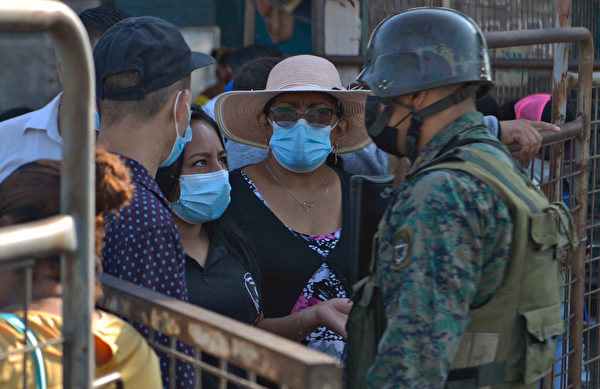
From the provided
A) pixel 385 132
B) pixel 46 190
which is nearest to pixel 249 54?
pixel 385 132

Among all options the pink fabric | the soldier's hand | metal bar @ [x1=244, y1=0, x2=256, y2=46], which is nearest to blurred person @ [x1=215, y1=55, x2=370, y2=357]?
the soldier's hand

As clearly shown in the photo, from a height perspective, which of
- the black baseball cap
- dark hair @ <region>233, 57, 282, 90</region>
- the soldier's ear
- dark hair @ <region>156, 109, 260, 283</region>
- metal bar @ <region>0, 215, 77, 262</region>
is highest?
the black baseball cap

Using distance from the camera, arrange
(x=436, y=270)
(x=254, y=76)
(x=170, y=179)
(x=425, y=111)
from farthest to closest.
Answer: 1. (x=254, y=76)
2. (x=170, y=179)
3. (x=425, y=111)
4. (x=436, y=270)

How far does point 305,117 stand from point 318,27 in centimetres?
249

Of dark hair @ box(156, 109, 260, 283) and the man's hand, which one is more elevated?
the man's hand

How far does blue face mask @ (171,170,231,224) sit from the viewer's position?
289 cm

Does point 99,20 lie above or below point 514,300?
above

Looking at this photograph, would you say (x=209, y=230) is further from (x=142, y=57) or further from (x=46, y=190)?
(x=46, y=190)

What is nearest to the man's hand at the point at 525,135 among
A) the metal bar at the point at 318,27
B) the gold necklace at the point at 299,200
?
the gold necklace at the point at 299,200

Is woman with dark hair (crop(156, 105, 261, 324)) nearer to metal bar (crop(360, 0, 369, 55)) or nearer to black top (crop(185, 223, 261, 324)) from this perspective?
black top (crop(185, 223, 261, 324))

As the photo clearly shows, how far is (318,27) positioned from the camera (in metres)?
5.61

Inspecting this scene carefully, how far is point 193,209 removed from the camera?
290 centimetres

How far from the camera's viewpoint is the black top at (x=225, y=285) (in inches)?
106

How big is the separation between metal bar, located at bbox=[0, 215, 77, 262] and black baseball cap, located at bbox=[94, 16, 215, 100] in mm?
1099
